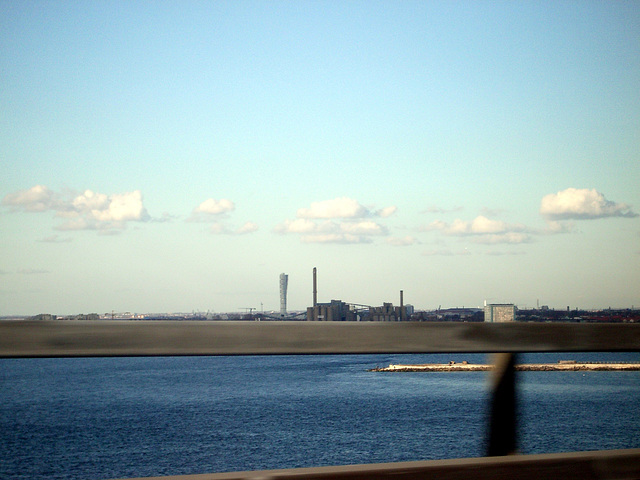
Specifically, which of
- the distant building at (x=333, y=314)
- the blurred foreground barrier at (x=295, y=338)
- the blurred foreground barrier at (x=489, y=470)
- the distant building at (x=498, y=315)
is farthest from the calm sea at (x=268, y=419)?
the blurred foreground barrier at (x=489, y=470)

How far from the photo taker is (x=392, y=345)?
1715 millimetres

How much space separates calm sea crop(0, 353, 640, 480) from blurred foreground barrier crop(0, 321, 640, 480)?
38.8 meters

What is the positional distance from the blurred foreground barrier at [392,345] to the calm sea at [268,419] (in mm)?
38847

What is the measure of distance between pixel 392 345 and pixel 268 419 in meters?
75.2

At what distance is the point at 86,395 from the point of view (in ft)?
304

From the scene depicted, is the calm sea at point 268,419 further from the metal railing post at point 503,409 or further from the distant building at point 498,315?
the metal railing post at point 503,409

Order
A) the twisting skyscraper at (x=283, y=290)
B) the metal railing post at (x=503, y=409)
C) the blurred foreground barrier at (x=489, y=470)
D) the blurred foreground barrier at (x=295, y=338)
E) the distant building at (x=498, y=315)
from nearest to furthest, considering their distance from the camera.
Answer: the blurred foreground barrier at (x=489, y=470), the blurred foreground barrier at (x=295, y=338), the metal railing post at (x=503, y=409), the distant building at (x=498, y=315), the twisting skyscraper at (x=283, y=290)

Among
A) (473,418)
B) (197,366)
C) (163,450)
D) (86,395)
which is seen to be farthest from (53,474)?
(197,366)

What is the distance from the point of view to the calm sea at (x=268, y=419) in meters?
57.2

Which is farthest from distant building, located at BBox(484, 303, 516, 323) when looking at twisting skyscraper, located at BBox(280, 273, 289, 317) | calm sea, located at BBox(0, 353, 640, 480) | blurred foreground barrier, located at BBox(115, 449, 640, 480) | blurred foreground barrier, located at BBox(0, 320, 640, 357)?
twisting skyscraper, located at BBox(280, 273, 289, 317)

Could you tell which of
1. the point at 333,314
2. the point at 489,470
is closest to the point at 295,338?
the point at 489,470

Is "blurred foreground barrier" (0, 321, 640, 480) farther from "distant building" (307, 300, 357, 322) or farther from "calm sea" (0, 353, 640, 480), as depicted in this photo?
"calm sea" (0, 353, 640, 480)

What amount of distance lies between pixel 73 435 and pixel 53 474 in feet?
45.1

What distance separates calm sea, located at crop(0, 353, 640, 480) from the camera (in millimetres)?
57250
